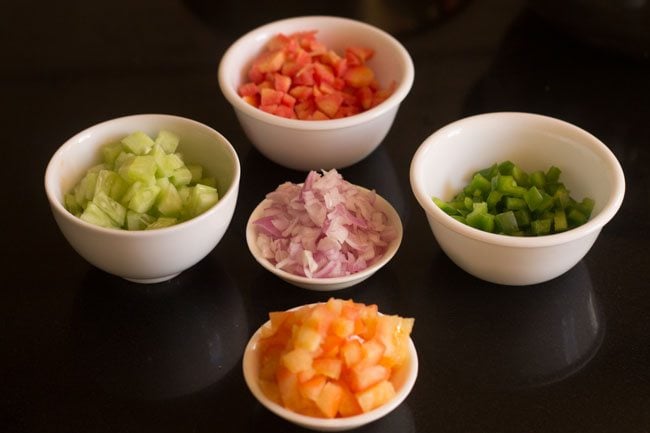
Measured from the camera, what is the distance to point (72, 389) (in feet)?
4.47

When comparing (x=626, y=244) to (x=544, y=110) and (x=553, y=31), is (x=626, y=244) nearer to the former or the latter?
(x=544, y=110)

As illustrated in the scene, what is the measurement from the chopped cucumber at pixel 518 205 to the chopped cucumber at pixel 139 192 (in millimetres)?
402

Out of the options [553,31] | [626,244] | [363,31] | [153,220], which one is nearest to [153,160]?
[153,220]

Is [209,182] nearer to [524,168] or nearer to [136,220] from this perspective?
[136,220]

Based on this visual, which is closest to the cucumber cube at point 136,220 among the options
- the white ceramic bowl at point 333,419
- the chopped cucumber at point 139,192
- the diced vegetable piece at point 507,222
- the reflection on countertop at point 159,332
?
the chopped cucumber at point 139,192

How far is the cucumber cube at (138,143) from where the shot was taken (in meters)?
1.54

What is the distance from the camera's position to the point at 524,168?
64.6 inches

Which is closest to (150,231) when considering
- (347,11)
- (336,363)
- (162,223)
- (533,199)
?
(162,223)

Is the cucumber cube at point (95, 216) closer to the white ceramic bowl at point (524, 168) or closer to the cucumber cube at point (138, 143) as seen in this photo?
the cucumber cube at point (138, 143)

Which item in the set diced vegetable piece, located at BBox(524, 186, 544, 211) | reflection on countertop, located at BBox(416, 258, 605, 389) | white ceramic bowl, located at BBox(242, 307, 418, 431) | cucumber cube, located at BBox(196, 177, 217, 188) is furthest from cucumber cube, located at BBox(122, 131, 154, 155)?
diced vegetable piece, located at BBox(524, 186, 544, 211)

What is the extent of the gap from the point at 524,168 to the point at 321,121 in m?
0.36

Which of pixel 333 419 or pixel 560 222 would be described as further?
pixel 560 222

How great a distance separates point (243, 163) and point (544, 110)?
2.04ft

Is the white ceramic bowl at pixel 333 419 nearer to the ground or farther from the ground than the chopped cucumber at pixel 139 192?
nearer to the ground
